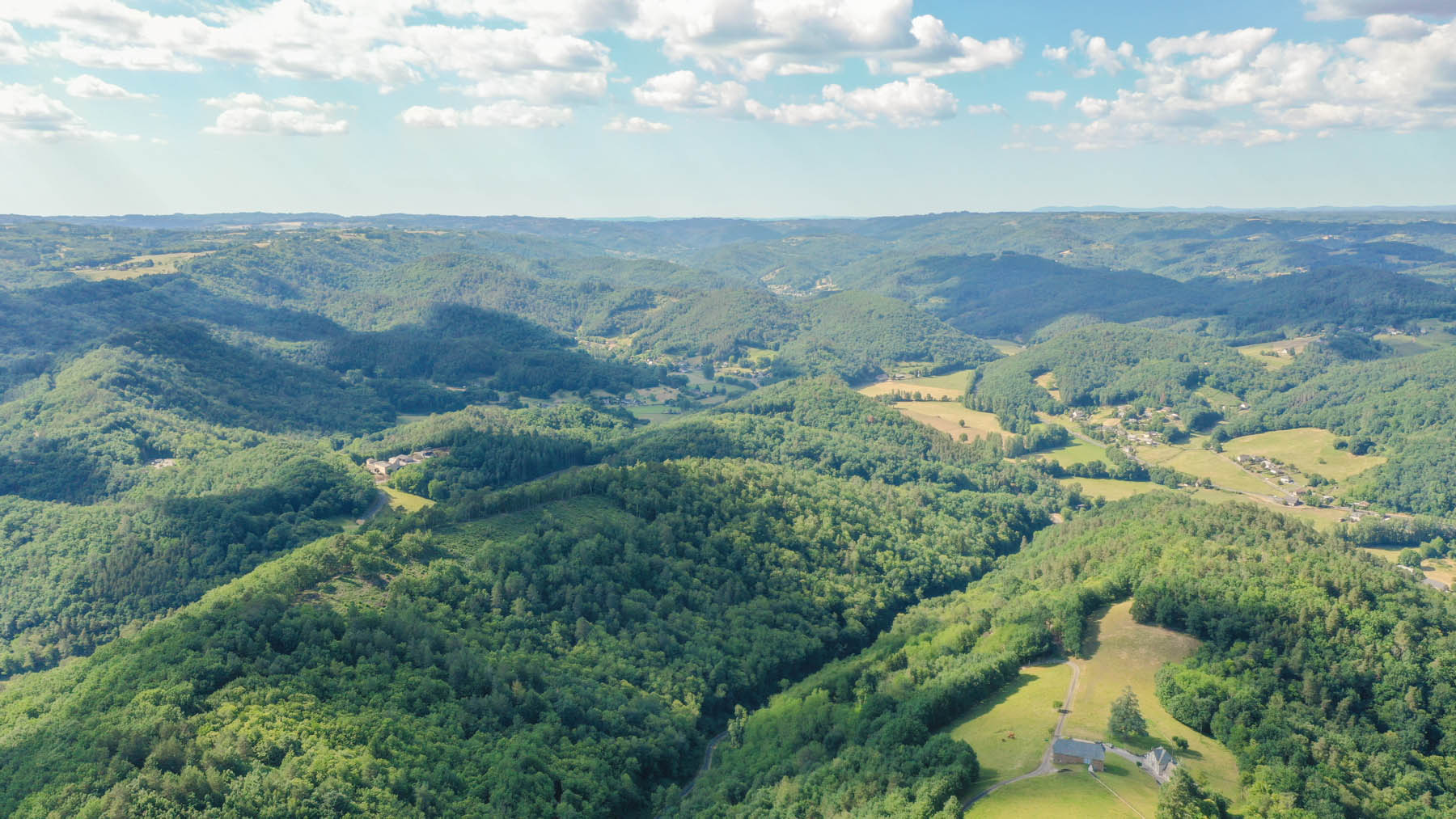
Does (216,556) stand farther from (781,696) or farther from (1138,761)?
(1138,761)

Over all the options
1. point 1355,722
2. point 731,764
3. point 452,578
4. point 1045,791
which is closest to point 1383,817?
point 1355,722

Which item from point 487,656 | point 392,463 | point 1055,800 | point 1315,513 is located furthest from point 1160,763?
point 392,463

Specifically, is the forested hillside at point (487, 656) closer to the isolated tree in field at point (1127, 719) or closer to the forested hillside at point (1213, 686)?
the forested hillside at point (1213, 686)

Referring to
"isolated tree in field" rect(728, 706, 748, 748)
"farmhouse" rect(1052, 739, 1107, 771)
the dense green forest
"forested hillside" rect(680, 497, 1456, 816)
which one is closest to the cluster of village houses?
the dense green forest

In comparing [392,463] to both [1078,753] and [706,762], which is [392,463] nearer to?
[706,762]

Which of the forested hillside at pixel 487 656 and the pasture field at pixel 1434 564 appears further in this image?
the pasture field at pixel 1434 564

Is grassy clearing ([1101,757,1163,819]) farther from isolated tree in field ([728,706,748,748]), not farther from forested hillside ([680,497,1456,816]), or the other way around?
isolated tree in field ([728,706,748,748])

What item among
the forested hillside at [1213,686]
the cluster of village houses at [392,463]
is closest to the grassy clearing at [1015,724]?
the forested hillside at [1213,686]
